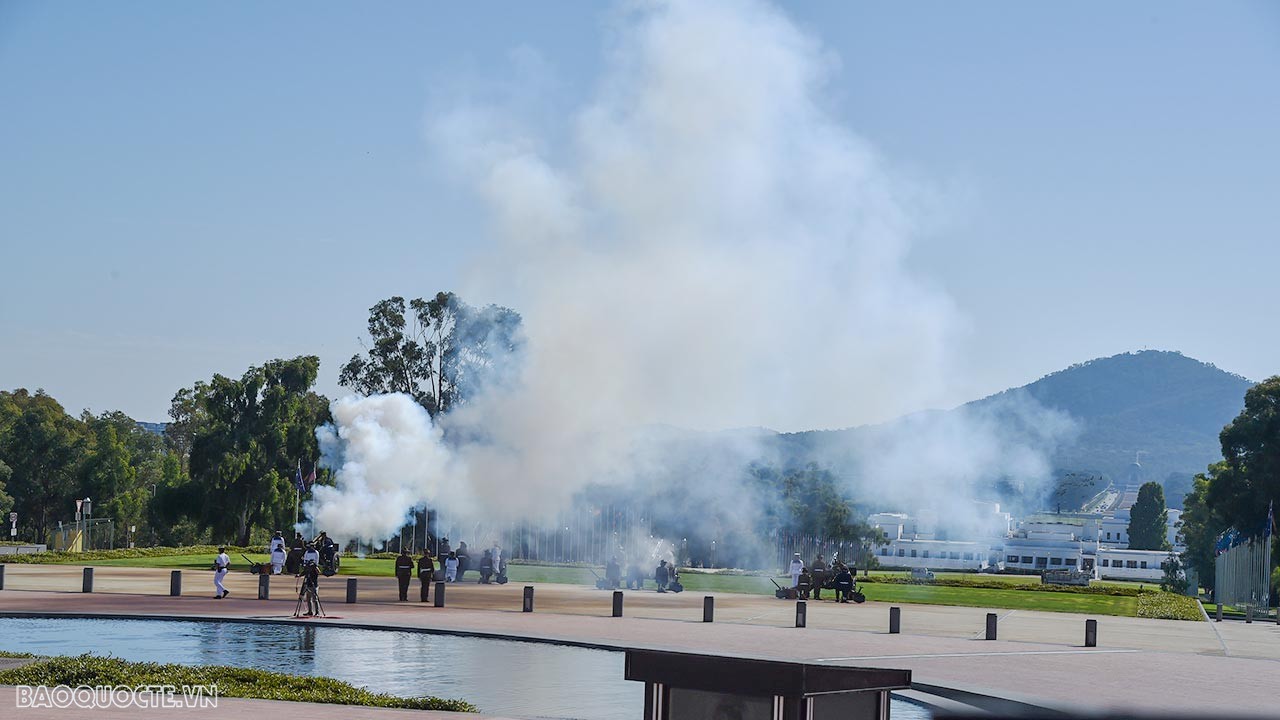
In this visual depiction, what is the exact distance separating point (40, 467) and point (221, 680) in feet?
284

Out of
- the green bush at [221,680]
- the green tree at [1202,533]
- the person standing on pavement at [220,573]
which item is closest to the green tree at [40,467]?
the person standing on pavement at [220,573]

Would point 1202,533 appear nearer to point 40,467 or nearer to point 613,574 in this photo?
point 613,574

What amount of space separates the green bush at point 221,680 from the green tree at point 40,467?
8230cm

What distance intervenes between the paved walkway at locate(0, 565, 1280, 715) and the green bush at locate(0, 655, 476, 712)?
25.4 feet

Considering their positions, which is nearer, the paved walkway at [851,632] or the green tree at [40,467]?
A: the paved walkway at [851,632]

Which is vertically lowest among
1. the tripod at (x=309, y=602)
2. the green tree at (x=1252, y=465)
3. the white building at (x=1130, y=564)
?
the white building at (x=1130, y=564)

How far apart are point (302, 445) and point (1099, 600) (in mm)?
46427

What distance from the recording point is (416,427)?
191 ft

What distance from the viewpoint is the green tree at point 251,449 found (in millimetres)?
78312

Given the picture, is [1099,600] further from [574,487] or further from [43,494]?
[43,494]

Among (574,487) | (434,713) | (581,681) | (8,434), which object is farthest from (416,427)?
(8,434)

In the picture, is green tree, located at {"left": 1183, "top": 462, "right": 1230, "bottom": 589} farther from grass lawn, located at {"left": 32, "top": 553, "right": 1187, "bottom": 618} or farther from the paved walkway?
the paved walkway

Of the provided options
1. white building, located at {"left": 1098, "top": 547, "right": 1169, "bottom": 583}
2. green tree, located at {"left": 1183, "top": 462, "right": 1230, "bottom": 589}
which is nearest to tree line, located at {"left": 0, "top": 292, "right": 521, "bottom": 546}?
green tree, located at {"left": 1183, "top": 462, "right": 1230, "bottom": 589}

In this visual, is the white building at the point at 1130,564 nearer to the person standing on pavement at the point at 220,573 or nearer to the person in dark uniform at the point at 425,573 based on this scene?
the person in dark uniform at the point at 425,573
